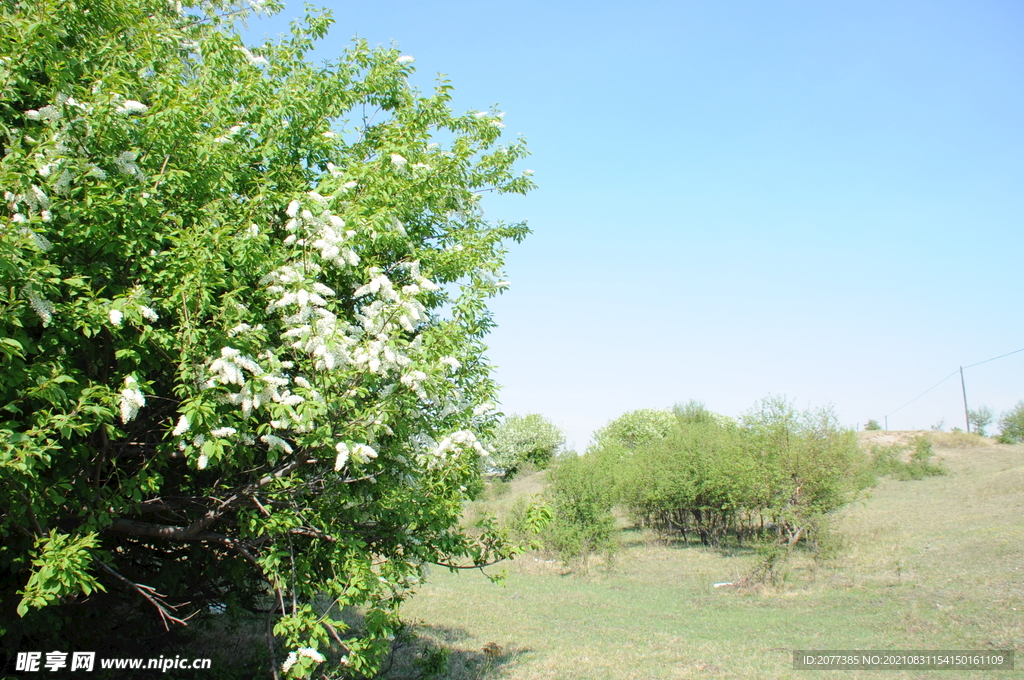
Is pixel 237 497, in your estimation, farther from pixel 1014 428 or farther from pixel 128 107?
pixel 1014 428

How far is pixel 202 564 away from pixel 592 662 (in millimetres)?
5170

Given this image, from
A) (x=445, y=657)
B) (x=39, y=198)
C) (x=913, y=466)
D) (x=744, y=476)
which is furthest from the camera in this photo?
(x=913, y=466)

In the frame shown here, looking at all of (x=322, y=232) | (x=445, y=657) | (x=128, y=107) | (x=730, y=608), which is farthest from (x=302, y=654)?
(x=730, y=608)

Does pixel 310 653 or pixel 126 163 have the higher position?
pixel 126 163

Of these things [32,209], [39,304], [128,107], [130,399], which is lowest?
[130,399]

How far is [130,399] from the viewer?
378 centimetres

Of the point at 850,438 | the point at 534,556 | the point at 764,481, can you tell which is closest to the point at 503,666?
A: the point at 764,481

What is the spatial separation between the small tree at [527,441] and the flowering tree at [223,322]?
130 feet

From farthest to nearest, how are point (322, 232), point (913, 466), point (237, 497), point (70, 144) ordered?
point (913, 466), point (237, 497), point (322, 232), point (70, 144)

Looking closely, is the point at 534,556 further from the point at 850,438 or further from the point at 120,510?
the point at 120,510

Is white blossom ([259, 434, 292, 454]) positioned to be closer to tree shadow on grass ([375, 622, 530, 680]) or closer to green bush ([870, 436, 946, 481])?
tree shadow on grass ([375, 622, 530, 680])

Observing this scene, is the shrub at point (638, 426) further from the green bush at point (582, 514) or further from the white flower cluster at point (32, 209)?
the white flower cluster at point (32, 209)

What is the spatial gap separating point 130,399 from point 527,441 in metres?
44.0

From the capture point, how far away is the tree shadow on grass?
8.50 metres
